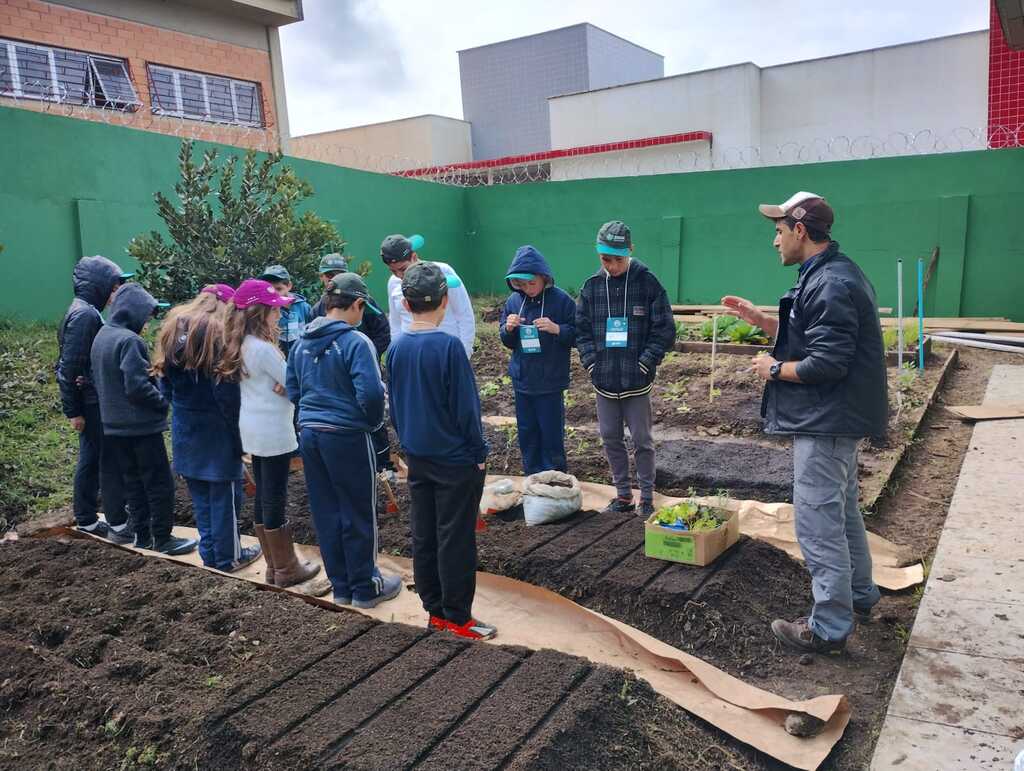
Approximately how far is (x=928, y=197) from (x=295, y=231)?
32.5 feet

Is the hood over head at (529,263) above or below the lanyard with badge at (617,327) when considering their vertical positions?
above

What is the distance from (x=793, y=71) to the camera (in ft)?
58.0

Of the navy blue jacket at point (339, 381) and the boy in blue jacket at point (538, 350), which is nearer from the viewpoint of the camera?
the navy blue jacket at point (339, 381)

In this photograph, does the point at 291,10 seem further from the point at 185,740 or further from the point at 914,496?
the point at 185,740

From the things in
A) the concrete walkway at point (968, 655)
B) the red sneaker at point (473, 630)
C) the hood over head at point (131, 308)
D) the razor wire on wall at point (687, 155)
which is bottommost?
the concrete walkway at point (968, 655)

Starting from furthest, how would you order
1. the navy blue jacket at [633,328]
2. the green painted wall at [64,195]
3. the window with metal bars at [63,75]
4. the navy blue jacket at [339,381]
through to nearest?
the window with metal bars at [63,75] < the green painted wall at [64,195] < the navy blue jacket at [633,328] < the navy blue jacket at [339,381]

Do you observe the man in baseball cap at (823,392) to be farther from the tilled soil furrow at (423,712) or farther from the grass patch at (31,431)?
the grass patch at (31,431)

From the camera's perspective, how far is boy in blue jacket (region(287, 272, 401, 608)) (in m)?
3.69

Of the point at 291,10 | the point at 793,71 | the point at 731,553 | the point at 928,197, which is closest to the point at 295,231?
the point at 731,553

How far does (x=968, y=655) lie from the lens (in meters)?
3.22

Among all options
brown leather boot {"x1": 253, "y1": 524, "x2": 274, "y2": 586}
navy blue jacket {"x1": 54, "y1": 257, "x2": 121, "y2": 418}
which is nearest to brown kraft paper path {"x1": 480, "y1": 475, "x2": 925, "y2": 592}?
brown leather boot {"x1": 253, "y1": 524, "x2": 274, "y2": 586}

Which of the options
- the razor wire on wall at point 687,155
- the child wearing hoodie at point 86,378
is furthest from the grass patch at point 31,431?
the razor wire on wall at point 687,155

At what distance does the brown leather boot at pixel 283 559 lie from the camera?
168 inches

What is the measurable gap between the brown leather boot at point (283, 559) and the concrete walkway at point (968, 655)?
2992 millimetres
